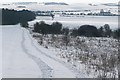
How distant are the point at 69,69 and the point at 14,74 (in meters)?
1.67

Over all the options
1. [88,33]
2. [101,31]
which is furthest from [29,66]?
[101,31]

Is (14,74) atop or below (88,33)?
atop

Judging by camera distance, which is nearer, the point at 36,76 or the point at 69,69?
the point at 36,76

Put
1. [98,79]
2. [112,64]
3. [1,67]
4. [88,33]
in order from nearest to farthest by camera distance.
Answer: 1. [98,79]
2. [1,67]
3. [112,64]
4. [88,33]

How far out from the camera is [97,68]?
9742mm

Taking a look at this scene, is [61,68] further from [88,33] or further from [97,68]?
[88,33]

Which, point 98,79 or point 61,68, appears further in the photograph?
point 61,68

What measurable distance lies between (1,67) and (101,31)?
24.5m

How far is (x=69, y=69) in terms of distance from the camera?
9414mm

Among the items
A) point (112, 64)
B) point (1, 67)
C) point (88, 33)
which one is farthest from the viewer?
point (88, 33)

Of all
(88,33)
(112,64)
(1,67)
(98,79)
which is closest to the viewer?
(98,79)

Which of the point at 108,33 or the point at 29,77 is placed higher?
the point at 29,77

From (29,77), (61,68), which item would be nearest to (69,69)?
(61,68)

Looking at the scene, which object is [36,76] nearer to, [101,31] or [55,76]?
[55,76]
